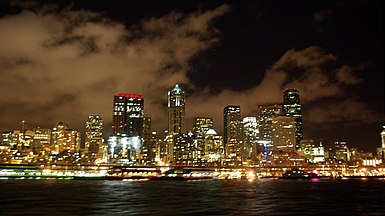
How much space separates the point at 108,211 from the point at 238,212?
45.5 ft

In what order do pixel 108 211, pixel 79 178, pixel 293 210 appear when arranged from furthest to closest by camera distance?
pixel 79 178, pixel 293 210, pixel 108 211

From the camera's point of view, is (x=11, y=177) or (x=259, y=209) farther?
(x=11, y=177)

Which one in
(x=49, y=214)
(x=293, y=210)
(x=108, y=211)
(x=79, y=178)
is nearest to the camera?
(x=49, y=214)

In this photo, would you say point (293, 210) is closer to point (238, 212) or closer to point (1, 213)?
point (238, 212)

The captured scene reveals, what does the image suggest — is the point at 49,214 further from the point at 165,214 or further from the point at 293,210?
the point at 293,210

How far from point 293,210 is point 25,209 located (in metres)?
29.8

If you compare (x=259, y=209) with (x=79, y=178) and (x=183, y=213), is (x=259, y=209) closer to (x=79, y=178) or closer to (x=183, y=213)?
(x=183, y=213)

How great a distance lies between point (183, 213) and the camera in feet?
135

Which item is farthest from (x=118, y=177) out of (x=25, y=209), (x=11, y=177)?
(x=25, y=209)

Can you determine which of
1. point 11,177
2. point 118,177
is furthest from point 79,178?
point 11,177

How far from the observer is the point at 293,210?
1802 inches

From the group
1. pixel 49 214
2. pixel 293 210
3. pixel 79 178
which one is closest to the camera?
pixel 49 214

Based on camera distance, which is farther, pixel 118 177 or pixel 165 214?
pixel 118 177

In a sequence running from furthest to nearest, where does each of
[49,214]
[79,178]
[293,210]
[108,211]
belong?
[79,178] < [293,210] < [108,211] < [49,214]
